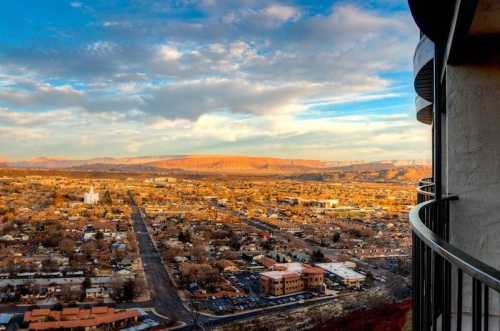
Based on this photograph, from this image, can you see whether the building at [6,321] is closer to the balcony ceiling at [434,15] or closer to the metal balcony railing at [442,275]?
the metal balcony railing at [442,275]

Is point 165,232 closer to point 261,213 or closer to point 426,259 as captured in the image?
point 261,213

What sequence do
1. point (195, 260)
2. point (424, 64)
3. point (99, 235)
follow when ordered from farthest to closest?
point (99, 235), point (195, 260), point (424, 64)

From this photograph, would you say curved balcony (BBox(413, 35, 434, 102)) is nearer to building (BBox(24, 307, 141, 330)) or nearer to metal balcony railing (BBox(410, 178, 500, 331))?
metal balcony railing (BBox(410, 178, 500, 331))

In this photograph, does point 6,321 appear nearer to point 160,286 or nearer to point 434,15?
point 160,286

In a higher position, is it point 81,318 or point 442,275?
point 442,275

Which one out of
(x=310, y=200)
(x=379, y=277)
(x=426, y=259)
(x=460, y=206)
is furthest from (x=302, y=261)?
(x=310, y=200)

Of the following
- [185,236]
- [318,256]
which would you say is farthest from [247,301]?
[185,236]
